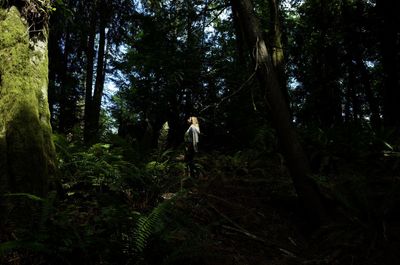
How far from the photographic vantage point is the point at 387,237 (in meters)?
4.72

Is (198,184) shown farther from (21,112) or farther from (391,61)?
(391,61)

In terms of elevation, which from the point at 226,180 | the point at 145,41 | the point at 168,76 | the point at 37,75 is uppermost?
the point at 145,41

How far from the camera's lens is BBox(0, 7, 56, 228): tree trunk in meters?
4.28

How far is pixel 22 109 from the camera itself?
4570 mm

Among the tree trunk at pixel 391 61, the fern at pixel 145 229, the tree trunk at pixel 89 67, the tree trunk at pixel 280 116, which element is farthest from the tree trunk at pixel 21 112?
the tree trunk at pixel 391 61

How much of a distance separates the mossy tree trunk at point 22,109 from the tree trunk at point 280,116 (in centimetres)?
314

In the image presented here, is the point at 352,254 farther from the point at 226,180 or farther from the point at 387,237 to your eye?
the point at 226,180

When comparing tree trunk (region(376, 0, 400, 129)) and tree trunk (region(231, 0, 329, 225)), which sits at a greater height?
tree trunk (region(376, 0, 400, 129))

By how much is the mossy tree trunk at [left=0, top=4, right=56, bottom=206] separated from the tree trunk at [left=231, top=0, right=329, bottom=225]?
314 centimetres

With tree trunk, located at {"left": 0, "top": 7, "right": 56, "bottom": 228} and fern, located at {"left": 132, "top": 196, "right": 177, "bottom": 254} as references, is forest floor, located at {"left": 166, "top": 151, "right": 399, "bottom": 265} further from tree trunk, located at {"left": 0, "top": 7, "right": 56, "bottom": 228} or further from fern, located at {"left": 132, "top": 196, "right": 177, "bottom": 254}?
tree trunk, located at {"left": 0, "top": 7, "right": 56, "bottom": 228}

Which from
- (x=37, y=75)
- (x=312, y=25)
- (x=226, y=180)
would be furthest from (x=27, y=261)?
(x=312, y=25)

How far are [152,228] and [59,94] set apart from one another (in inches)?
481

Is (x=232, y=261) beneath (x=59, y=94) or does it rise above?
beneath

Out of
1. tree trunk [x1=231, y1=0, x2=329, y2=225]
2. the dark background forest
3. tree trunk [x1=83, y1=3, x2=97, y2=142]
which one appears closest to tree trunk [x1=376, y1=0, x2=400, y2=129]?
the dark background forest
